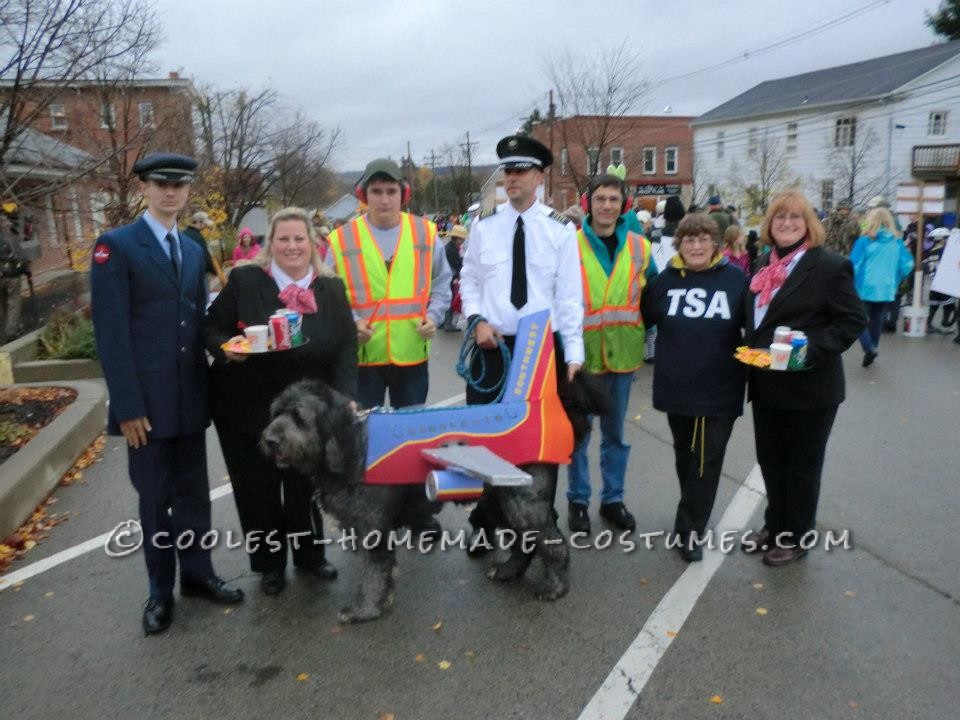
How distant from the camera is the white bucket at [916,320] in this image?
11.6m

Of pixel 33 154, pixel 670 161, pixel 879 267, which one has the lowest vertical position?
pixel 879 267

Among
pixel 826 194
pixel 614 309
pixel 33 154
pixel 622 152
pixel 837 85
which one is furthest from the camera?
pixel 837 85

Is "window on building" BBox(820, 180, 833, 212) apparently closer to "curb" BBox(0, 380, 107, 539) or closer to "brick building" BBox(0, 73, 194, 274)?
"brick building" BBox(0, 73, 194, 274)

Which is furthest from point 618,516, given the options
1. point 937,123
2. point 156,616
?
point 937,123

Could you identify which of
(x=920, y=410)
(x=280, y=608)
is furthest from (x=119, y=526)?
(x=920, y=410)

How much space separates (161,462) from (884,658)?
3.56 meters

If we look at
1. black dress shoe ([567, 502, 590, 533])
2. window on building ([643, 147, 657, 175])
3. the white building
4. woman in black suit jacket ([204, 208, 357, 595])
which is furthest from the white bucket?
window on building ([643, 147, 657, 175])

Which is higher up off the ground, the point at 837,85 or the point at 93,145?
the point at 837,85

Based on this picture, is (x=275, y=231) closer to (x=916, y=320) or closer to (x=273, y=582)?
(x=273, y=582)

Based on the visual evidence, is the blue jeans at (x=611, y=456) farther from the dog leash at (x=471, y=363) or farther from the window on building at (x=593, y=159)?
the window on building at (x=593, y=159)

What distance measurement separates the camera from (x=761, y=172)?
34969 mm

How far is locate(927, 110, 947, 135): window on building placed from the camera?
38.2 m

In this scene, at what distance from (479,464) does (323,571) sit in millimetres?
1503

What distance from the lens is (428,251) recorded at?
460 centimetres
